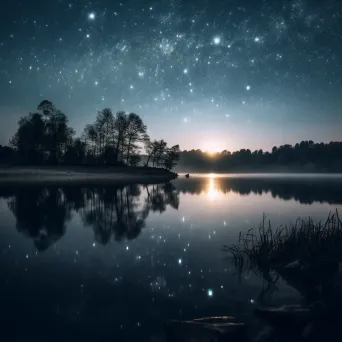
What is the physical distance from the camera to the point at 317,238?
10.3m

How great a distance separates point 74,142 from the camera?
302 ft

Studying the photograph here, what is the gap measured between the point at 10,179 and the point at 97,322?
2462 inches

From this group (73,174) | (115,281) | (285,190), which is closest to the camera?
(115,281)

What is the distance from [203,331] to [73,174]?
70.6 m

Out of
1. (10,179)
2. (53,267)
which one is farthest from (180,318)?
(10,179)

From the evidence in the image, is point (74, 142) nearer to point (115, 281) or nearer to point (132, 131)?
point (132, 131)

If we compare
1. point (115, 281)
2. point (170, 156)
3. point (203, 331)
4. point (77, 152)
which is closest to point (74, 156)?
point (77, 152)

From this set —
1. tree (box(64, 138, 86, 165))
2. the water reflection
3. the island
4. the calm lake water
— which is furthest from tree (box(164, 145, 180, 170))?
the calm lake water

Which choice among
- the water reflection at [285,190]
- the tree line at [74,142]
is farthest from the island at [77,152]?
the water reflection at [285,190]

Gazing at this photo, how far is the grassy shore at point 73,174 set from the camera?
61625 millimetres

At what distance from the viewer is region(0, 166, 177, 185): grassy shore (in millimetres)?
61625

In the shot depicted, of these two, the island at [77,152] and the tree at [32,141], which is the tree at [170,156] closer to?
the island at [77,152]

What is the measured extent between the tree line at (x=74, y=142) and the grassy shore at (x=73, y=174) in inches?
161

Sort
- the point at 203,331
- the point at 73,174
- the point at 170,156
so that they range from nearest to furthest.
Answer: the point at 203,331, the point at 73,174, the point at 170,156
